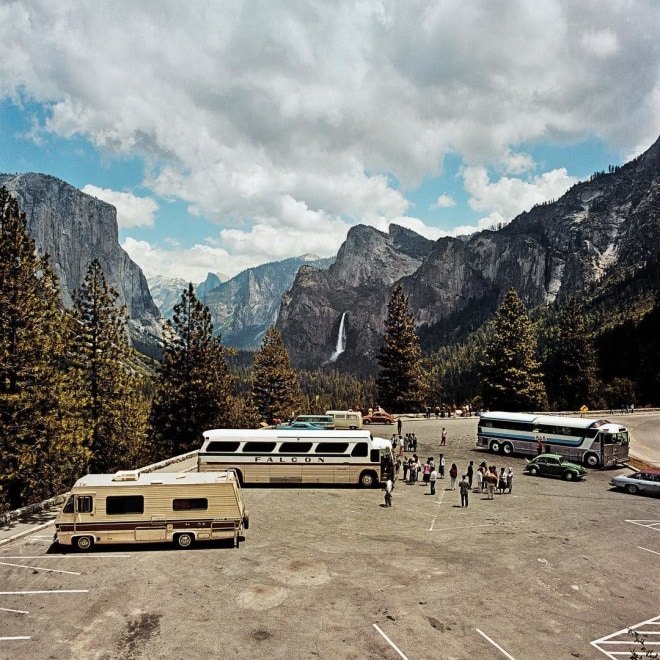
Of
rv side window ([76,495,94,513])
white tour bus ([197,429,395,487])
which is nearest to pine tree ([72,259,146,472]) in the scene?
white tour bus ([197,429,395,487])

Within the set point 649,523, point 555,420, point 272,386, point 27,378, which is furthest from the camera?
point 272,386

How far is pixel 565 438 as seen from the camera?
4394cm

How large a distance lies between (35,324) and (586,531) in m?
32.4

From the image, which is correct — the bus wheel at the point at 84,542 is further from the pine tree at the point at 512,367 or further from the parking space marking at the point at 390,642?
the pine tree at the point at 512,367

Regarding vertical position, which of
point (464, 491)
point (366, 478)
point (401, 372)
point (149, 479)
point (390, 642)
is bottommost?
point (390, 642)

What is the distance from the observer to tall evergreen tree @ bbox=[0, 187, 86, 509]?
2783cm

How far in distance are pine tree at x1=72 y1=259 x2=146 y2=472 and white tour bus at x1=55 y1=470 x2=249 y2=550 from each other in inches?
684

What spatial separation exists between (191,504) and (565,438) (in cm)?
3381

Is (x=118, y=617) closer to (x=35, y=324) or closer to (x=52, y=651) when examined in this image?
(x=52, y=651)

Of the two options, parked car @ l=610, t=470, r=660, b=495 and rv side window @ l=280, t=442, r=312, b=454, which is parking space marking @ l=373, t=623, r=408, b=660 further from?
parked car @ l=610, t=470, r=660, b=495

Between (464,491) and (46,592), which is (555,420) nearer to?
(464,491)

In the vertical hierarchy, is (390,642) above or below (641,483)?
below

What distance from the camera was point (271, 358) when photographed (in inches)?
2953

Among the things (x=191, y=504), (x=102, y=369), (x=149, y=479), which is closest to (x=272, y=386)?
(x=102, y=369)
